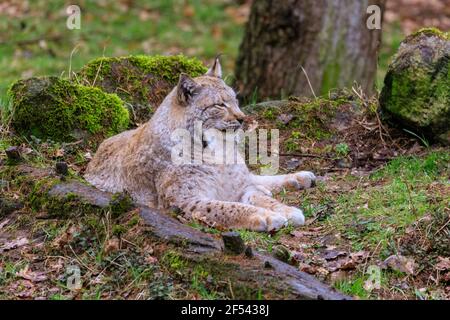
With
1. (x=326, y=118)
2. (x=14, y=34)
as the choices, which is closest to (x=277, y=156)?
(x=326, y=118)

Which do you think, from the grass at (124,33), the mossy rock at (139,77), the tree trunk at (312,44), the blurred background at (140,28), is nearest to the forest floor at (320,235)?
the mossy rock at (139,77)

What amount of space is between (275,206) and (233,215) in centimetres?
37

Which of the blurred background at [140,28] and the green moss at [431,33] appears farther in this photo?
the blurred background at [140,28]

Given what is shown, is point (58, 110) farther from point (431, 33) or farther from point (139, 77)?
point (431, 33)

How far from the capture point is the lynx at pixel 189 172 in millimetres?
6219

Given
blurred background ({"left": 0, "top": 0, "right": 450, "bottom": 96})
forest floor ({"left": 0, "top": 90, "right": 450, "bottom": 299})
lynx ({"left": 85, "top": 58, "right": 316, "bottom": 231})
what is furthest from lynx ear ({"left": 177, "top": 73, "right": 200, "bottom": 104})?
blurred background ({"left": 0, "top": 0, "right": 450, "bottom": 96})

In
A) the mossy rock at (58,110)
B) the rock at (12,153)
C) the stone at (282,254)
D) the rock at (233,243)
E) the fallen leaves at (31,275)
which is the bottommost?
the fallen leaves at (31,275)

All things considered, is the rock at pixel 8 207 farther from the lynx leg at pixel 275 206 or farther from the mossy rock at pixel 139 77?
the mossy rock at pixel 139 77

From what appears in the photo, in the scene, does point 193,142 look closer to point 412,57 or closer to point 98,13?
point 412,57

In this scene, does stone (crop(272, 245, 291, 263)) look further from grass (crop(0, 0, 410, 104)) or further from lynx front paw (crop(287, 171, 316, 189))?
grass (crop(0, 0, 410, 104))

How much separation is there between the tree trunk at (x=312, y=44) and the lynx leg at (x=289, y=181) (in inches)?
135

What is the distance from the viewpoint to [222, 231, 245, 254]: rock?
4.87 metres

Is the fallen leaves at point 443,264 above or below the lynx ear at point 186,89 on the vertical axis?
below
